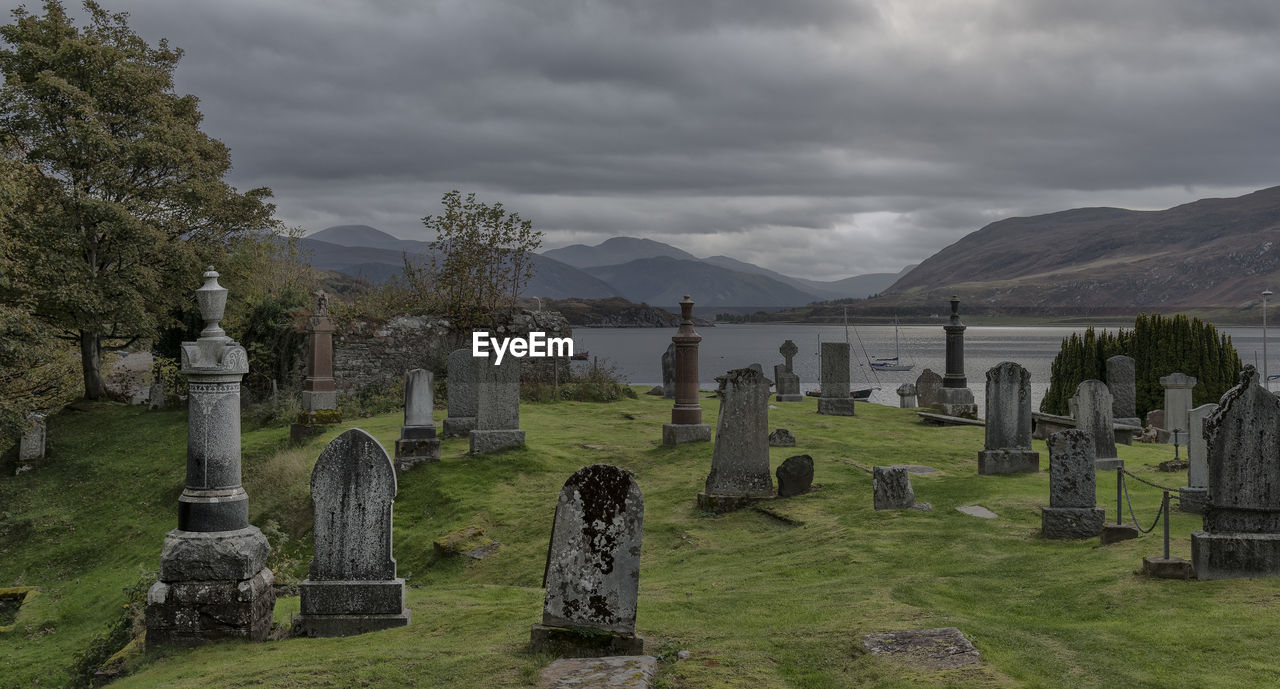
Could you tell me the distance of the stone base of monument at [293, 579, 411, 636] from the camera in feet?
27.2

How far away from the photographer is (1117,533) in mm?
9789

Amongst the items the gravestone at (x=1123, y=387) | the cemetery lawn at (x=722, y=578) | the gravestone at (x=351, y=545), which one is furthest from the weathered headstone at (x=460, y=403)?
the gravestone at (x=1123, y=387)

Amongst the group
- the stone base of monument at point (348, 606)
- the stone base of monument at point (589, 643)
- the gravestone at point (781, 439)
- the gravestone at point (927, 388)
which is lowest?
the stone base of monument at point (348, 606)

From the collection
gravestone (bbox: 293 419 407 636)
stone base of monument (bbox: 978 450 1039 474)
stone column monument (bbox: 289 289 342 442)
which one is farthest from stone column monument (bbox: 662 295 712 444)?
gravestone (bbox: 293 419 407 636)

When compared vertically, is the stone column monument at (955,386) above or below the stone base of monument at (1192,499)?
above

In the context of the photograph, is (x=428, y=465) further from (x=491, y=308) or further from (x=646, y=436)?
(x=491, y=308)

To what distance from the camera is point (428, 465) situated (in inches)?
662

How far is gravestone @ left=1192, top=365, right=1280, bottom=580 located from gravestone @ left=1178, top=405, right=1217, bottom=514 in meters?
3.38

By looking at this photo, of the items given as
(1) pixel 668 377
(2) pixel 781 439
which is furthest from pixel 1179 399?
(1) pixel 668 377

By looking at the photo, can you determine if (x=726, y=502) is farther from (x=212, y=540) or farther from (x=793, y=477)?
(x=212, y=540)

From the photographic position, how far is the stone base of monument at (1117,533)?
9789 millimetres

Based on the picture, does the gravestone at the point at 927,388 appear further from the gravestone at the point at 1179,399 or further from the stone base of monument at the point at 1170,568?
the stone base of monument at the point at 1170,568

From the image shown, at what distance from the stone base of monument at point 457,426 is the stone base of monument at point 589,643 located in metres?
13.5

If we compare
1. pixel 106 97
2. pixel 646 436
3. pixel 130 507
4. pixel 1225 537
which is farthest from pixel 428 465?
pixel 106 97
